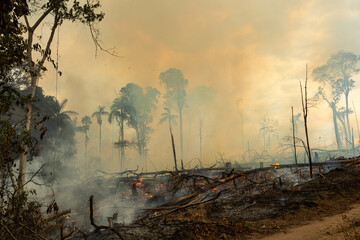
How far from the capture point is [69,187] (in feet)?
50.9

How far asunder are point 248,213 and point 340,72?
55880 mm

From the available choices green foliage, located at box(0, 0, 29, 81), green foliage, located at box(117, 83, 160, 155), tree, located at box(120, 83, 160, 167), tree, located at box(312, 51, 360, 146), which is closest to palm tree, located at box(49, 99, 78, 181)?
green foliage, located at box(117, 83, 160, 155)

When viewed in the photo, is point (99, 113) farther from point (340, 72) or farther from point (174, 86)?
point (340, 72)

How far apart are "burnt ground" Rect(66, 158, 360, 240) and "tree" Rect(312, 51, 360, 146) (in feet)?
152

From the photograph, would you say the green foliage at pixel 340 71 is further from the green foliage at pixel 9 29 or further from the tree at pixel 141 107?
the green foliage at pixel 9 29

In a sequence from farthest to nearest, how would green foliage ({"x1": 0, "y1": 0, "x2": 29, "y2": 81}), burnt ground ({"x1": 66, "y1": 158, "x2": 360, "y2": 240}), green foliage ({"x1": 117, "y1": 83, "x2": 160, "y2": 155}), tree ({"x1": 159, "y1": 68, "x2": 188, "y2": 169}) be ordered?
tree ({"x1": 159, "y1": 68, "x2": 188, "y2": 169}) → green foliage ({"x1": 117, "y1": 83, "x2": 160, "y2": 155}) → burnt ground ({"x1": 66, "y1": 158, "x2": 360, "y2": 240}) → green foliage ({"x1": 0, "y1": 0, "x2": 29, "y2": 81})

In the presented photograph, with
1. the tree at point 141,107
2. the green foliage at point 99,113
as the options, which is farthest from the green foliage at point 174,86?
the green foliage at point 99,113

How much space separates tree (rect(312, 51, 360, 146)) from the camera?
48781 mm

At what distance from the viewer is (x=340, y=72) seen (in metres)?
50.5

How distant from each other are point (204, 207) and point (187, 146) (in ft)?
192

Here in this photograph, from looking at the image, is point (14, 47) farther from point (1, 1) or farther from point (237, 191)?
point (237, 191)

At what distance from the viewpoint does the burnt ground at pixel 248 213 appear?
21.8ft

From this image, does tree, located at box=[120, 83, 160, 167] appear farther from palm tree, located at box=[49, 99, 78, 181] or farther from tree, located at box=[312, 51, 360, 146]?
tree, located at box=[312, 51, 360, 146]

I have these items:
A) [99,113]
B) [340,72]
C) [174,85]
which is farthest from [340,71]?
[99,113]
